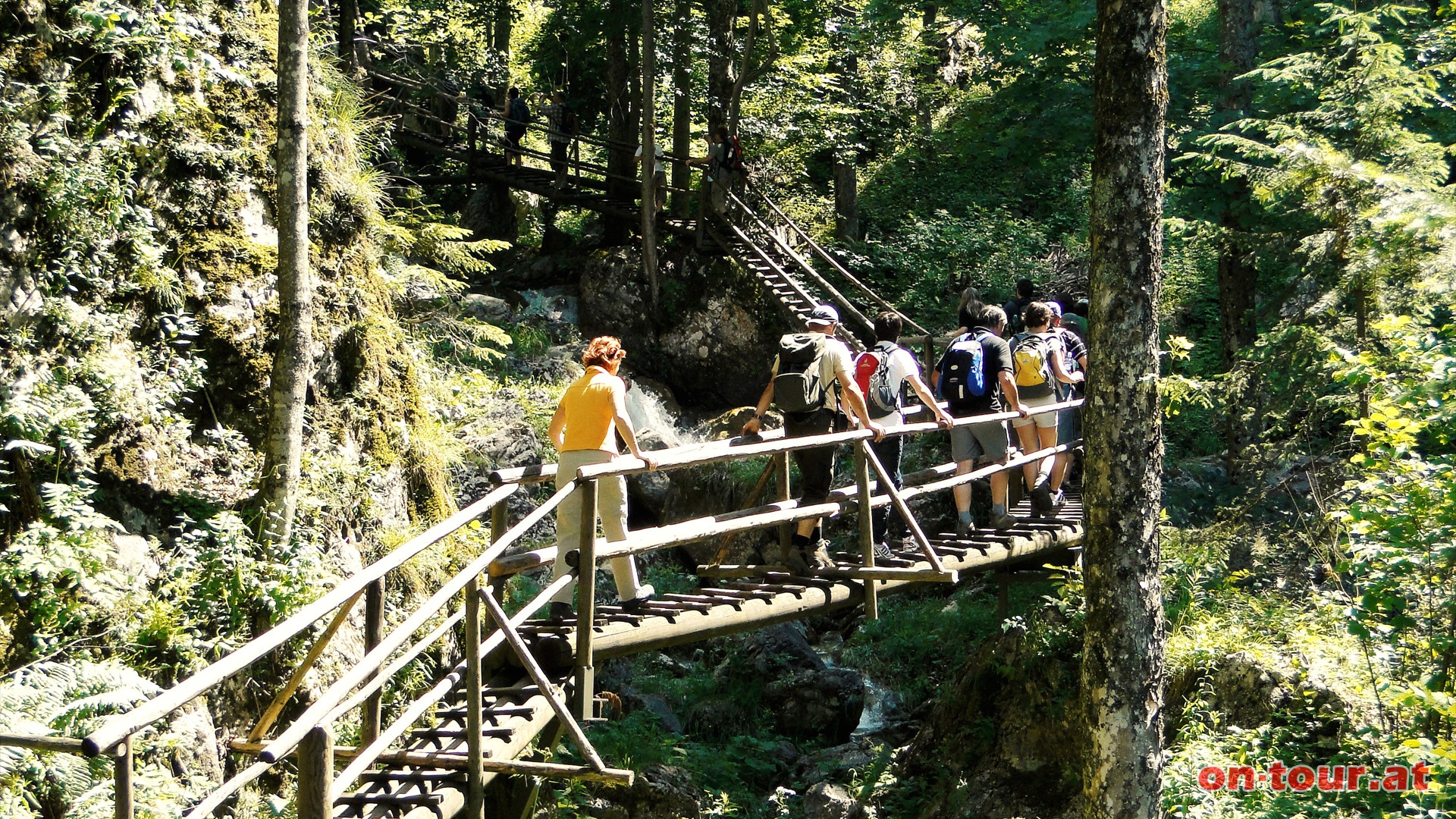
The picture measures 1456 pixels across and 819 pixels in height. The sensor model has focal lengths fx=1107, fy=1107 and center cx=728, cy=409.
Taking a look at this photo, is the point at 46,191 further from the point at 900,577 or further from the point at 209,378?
the point at 900,577

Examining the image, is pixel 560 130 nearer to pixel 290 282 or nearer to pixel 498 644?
pixel 290 282

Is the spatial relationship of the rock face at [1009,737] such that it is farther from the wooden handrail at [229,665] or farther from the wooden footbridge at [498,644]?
the wooden handrail at [229,665]

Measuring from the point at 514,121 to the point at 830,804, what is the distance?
15127 millimetres

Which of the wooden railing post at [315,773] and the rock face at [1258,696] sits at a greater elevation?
the wooden railing post at [315,773]

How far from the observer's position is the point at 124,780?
110 inches

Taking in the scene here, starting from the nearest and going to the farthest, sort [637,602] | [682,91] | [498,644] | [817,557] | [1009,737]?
[498,644], [637,602], [817,557], [1009,737], [682,91]

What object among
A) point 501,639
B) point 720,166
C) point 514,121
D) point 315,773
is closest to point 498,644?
point 501,639

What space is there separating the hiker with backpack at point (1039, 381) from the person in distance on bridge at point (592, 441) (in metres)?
3.94

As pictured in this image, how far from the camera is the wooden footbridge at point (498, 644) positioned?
354cm

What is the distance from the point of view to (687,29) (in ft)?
63.9

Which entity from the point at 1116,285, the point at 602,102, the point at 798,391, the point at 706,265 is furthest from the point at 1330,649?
the point at 602,102

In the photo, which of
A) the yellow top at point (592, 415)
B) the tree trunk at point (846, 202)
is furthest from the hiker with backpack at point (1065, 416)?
the tree trunk at point (846, 202)

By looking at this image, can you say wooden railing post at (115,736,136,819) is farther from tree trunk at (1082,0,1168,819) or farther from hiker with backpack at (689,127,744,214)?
hiker with backpack at (689,127,744,214)

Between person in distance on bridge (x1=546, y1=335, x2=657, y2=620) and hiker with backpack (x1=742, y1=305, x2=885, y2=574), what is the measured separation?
1406 millimetres
